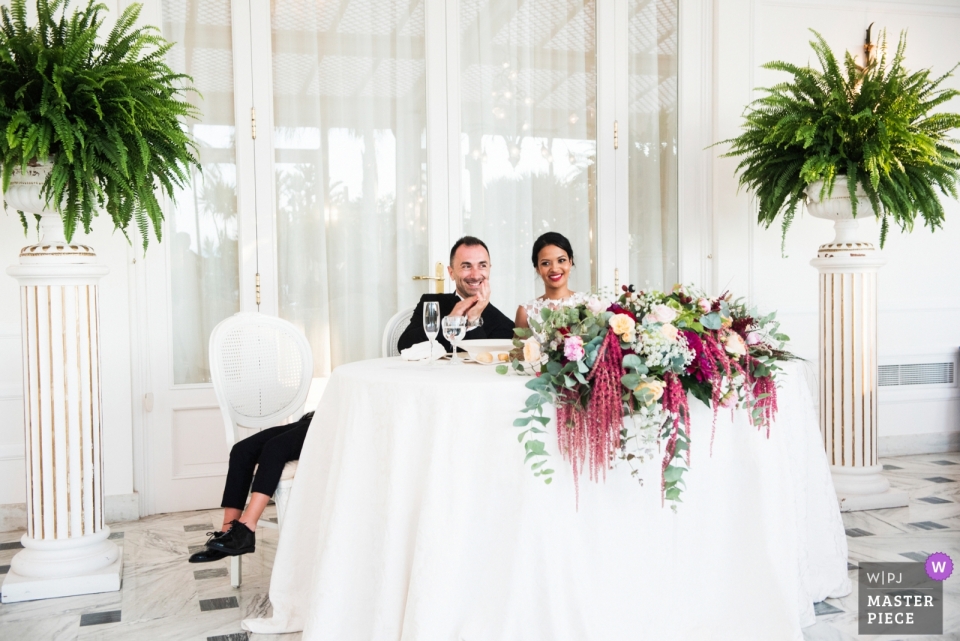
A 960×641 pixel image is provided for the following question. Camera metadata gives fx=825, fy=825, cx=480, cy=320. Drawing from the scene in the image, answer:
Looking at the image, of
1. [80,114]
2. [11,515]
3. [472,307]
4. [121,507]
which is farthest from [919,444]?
[11,515]

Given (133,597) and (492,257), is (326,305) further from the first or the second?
(133,597)

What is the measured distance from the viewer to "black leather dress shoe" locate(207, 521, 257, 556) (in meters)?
2.71

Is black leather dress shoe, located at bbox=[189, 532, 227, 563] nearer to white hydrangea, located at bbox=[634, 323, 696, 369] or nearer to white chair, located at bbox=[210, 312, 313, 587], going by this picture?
white chair, located at bbox=[210, 312, 313, 587]

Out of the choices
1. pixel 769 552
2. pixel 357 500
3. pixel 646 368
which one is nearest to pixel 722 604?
pixel 769 552

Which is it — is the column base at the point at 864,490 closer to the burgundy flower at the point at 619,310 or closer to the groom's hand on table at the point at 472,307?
the groom's hand on table at the point at 472,307

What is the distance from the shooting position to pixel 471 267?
349 centimetres

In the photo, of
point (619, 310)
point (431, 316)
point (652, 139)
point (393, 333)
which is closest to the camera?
point (619, 310)

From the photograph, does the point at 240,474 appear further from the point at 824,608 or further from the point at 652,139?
the point at 652,139

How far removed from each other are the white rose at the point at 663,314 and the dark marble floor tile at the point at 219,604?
5.71 feet

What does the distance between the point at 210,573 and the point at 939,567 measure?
269 cm

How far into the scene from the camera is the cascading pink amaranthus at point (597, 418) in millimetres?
2078

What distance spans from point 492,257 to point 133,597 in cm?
240

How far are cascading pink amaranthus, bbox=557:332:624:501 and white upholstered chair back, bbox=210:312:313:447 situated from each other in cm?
147

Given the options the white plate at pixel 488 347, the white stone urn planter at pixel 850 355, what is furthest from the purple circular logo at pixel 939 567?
the white plate at pixel 488 347
